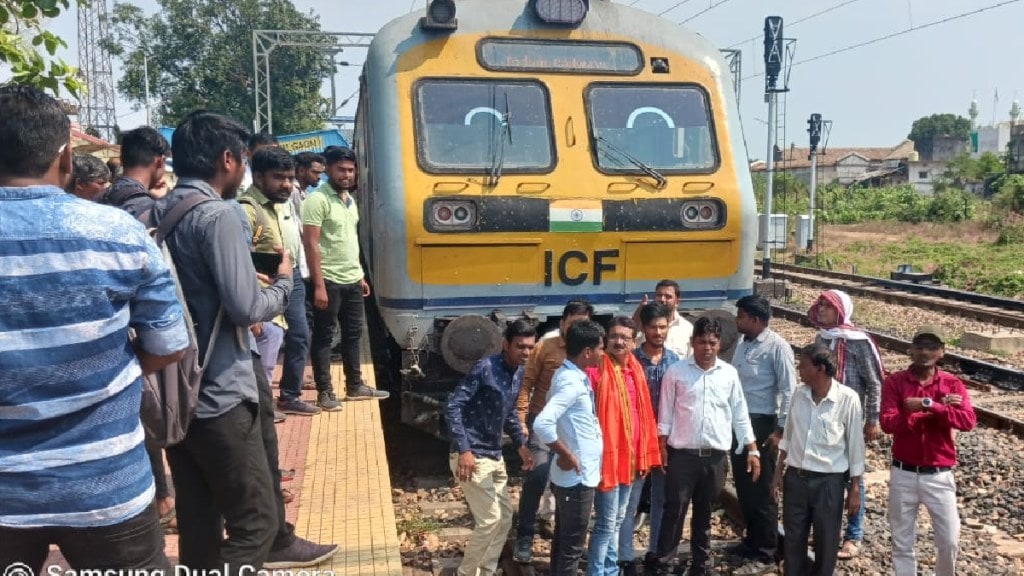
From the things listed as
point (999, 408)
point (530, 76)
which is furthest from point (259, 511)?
point (999, 408)

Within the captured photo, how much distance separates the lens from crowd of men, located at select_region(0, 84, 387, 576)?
1.91 meters

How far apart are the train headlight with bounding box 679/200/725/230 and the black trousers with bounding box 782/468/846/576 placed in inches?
78.6

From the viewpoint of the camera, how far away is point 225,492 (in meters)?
2.72

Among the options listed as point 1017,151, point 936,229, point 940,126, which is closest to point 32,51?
point 936,229

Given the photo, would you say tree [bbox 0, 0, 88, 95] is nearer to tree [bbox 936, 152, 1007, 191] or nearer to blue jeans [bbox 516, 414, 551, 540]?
blue jeans [bbox 516, 414, 551, 540]

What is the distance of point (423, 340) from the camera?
542cm

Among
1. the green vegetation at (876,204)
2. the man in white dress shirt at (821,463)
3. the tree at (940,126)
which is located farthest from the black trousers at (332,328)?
the tree at (940,126)

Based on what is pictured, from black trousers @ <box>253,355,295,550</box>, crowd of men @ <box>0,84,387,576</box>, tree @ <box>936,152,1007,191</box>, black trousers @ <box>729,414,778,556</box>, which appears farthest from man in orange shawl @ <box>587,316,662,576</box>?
tree @ <box>936,152,1007,191</box>

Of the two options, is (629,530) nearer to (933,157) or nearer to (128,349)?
(128,349)

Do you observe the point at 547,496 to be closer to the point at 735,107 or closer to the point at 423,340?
the point at 423,340

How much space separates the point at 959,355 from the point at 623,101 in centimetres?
615

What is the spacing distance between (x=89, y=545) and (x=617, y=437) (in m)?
2.60

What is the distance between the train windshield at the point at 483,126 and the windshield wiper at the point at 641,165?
0.39 metres

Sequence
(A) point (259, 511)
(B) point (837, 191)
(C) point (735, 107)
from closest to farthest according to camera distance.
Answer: (A) point (259, 511), (C) point (735, 107), (B) point (837, 191)
